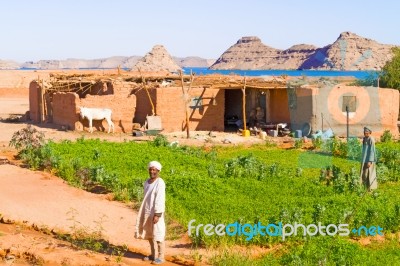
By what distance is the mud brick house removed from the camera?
20.8m

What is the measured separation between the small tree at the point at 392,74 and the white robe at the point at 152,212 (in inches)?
846

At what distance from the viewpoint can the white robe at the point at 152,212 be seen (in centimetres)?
707

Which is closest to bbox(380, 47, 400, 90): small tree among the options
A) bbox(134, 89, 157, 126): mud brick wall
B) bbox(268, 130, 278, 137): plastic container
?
bbox(268, 130, 278, 137): plastic container

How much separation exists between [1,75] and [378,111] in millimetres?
37722

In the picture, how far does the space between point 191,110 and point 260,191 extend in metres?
12.0

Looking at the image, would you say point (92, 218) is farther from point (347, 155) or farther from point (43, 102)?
point (43, 102)

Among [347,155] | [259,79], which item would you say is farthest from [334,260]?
[259,79]

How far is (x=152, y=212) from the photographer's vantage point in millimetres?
7164

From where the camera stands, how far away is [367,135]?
11.0m

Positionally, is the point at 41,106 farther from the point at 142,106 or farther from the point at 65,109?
the point at 142,106

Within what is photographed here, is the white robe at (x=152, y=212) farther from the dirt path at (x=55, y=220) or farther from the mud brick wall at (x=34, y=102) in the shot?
the mud brick wall at (x=34, y=102)

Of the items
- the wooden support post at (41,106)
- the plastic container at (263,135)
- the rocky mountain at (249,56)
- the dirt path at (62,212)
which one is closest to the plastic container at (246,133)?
the plastic container at (263,135)

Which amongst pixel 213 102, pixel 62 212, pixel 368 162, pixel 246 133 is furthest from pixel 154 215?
pixel 213 102

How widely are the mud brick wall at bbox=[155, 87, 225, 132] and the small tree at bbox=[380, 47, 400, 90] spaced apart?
8.40 metres
